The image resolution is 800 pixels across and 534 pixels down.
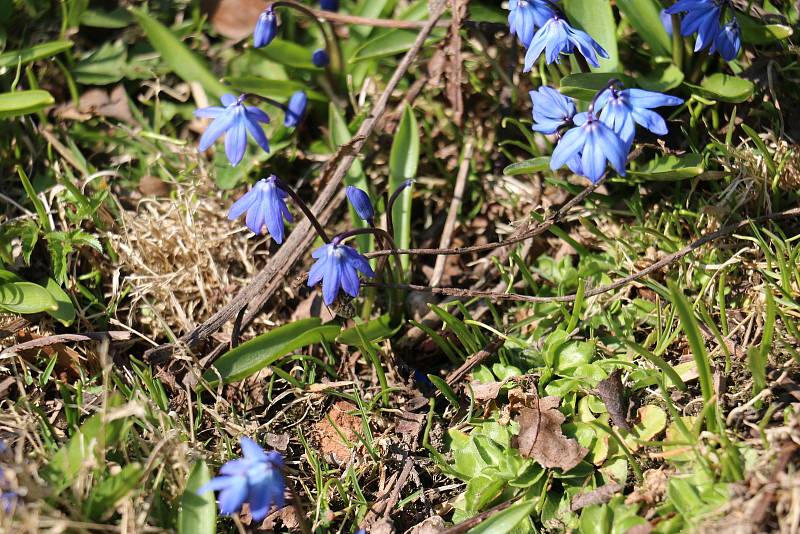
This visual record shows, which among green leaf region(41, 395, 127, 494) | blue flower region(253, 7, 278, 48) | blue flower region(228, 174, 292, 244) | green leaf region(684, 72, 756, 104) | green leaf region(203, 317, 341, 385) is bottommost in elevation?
green leaf region(203, 317, 341, 385)

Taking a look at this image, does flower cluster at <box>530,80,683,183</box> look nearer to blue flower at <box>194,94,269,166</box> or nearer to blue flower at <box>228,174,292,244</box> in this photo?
blue flower at <box>228,174,292,244</box>

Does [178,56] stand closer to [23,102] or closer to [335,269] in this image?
[23,102]

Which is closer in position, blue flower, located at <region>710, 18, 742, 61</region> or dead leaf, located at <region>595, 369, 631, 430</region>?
dead leaf, located at <region>595, 369, 631, 430</region>

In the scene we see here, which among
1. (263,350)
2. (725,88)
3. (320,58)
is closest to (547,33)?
(725,88)

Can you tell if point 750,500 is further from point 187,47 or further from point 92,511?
point 187,47

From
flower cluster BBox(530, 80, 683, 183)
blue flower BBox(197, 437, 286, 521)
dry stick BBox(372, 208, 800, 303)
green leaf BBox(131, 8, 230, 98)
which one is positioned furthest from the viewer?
green leaf BBox(131, 8, 230, 98)

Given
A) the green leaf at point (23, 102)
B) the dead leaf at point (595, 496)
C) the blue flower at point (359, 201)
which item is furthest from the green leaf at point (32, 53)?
the dead leaf at point (595, 496)

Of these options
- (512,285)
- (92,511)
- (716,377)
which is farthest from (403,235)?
(92,511)

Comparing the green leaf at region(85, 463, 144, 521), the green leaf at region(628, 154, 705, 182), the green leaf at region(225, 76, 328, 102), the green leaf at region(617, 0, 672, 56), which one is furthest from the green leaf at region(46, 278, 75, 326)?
the green leaf at region(617, 0, 672, 56)
